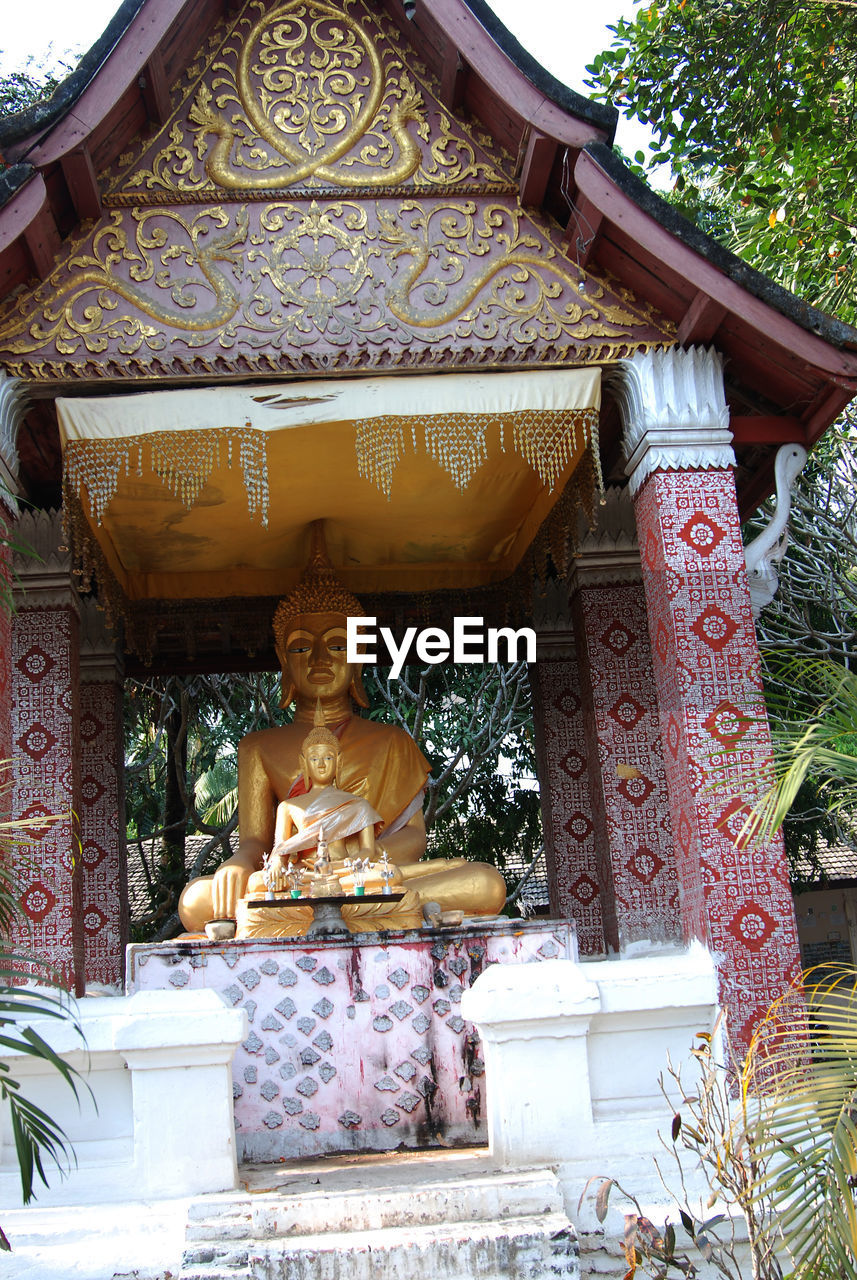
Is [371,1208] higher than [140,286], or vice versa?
[140,286]

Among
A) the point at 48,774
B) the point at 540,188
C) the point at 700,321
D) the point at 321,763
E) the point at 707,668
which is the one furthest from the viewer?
the point at 321,763

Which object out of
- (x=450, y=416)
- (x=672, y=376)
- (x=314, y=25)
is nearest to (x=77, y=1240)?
(x=450, y=416)

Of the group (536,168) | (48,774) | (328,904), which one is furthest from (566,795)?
(536,168)

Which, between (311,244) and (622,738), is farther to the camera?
(622,738)

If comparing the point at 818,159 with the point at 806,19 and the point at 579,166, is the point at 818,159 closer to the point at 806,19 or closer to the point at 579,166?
the point at 806,19

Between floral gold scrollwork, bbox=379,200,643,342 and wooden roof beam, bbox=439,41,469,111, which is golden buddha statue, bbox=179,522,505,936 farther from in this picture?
wooden roof beam, bbox=439,41,469,111

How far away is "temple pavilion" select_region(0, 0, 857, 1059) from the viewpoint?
5574 mm

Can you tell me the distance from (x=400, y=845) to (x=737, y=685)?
261 cm

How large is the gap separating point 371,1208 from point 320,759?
3696 millimetres

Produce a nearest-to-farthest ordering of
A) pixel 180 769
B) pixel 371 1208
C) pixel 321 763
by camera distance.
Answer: pixel 371 1208
pixel 321 763
pixel 180 769

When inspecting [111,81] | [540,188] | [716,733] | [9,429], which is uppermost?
[111,81]

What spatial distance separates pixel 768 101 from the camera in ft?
26.2

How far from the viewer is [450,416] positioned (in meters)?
5.99

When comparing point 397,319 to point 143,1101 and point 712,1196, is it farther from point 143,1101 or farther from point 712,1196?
point 712,1196
